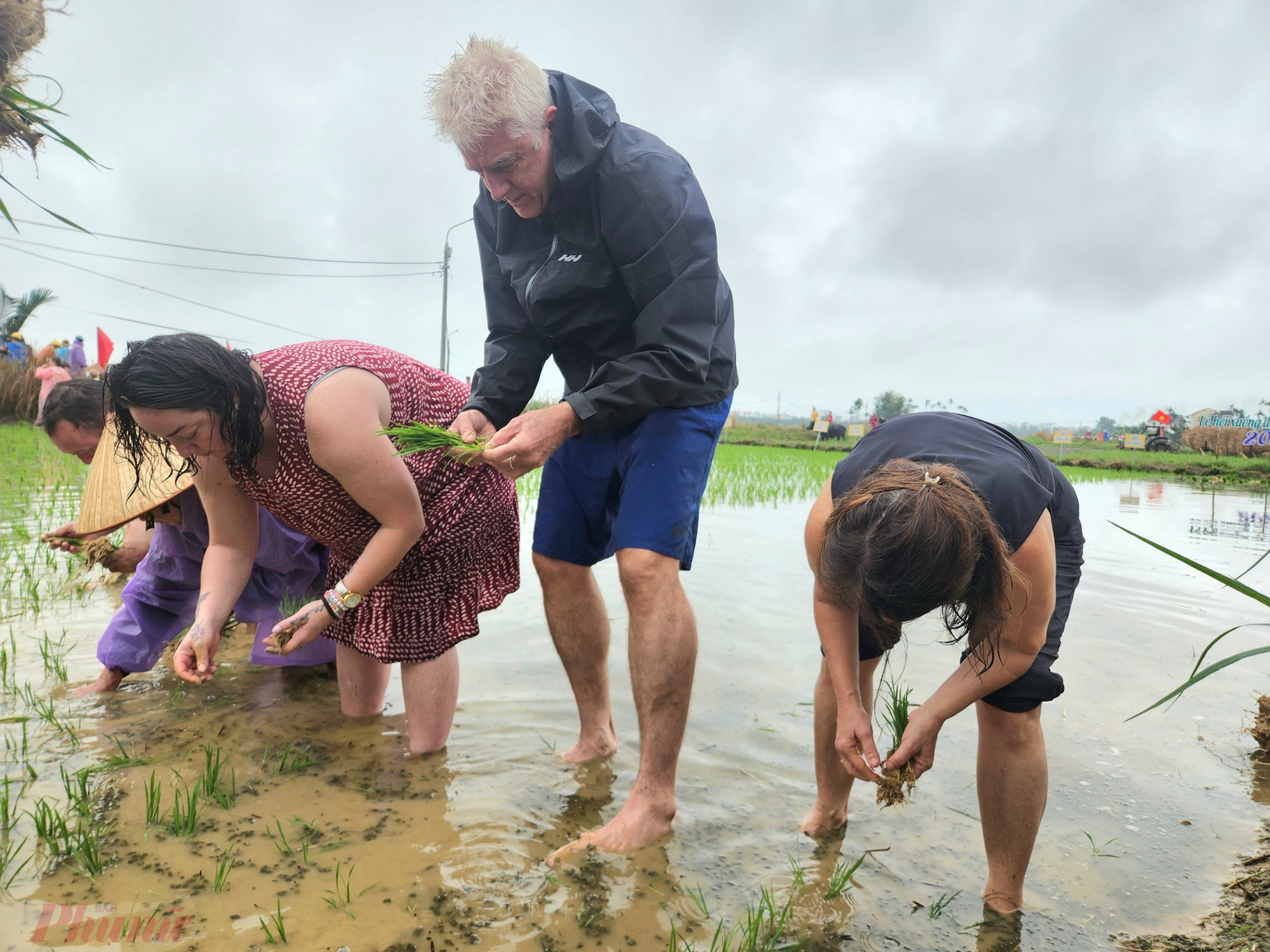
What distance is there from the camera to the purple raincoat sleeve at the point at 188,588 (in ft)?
8.98

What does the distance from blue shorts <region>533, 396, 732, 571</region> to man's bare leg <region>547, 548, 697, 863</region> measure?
7 cm

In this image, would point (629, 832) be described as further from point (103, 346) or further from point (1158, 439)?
point (1158, 439)

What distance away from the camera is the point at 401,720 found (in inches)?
103

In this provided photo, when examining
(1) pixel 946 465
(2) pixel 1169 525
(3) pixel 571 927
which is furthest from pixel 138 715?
(2) pixel 1169 525

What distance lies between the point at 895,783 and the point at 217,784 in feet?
5.69

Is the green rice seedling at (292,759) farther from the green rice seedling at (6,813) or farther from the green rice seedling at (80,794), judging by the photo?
the green rice seedling at (6,813)

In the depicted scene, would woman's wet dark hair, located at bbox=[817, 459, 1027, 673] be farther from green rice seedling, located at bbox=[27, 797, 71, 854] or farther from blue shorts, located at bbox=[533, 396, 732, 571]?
green rice seedling, located at bbox=[27, 797, 71, 854]

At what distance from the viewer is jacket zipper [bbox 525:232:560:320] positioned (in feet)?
7.19

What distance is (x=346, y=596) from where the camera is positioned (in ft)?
6.68

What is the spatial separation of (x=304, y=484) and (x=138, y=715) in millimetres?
1167

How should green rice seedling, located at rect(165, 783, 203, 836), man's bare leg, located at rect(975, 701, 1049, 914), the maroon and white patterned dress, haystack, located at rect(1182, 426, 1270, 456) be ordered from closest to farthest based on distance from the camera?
man's bare leg, located at rect(975, 701, 1049, 914) < green rice seedling, located at rect(165, 783, 203, 836) < the maroon and white patterned dress < haystack, located at rect(1182, 426, 1270, 456)

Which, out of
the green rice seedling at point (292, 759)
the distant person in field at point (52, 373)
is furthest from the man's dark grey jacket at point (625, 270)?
the distant person in field at point (52, 373)

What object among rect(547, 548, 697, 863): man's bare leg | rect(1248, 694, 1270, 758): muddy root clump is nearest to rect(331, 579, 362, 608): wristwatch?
rect(547, 548, 697, 863): man's bare leg

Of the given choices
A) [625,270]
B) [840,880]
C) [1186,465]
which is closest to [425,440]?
[625,270]
